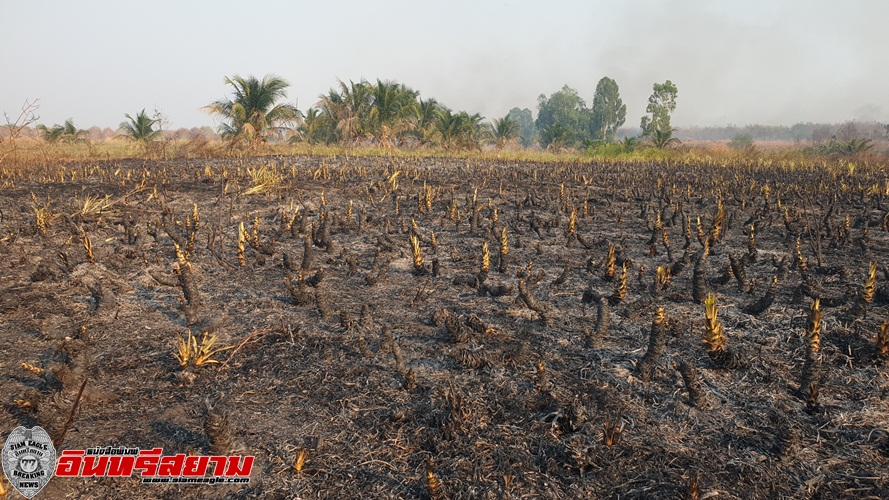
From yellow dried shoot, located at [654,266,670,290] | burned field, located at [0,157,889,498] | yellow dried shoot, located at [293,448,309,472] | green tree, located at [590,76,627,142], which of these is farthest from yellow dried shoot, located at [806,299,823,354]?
green tree, located at [590,76,627,142]

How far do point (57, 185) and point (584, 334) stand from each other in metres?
13.8

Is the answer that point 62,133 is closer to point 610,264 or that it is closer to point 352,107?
point 352,107

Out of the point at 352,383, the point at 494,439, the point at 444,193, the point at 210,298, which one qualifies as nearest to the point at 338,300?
the point at 210,298

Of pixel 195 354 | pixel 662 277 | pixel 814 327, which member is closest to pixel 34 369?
pixel 195 354

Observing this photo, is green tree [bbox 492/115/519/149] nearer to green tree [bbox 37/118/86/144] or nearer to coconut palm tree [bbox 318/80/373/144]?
coconut palm tree [bbox 318/80/373/144]

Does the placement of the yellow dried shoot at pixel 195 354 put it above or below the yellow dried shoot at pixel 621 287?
below

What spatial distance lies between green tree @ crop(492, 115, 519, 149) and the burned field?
85.8 ft

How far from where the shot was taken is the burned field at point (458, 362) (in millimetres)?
2889

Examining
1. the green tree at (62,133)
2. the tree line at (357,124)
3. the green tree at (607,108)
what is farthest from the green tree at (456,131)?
the green tree at (607,108)

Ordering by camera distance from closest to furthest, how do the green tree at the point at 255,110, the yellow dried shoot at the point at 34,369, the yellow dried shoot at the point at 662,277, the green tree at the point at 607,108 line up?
the yellow dried shoot at the point at 34,369 < the yellow dried shoot at the point at 662,277 < the green tree at the point at 255,110 < the green tree at the point at 607,108

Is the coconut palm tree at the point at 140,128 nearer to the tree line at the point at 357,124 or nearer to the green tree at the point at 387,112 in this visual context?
the tree line at the point at 357,124

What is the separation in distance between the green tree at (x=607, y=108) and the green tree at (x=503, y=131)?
38476 millimetres

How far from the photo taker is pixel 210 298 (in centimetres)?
574

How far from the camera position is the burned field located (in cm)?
289
